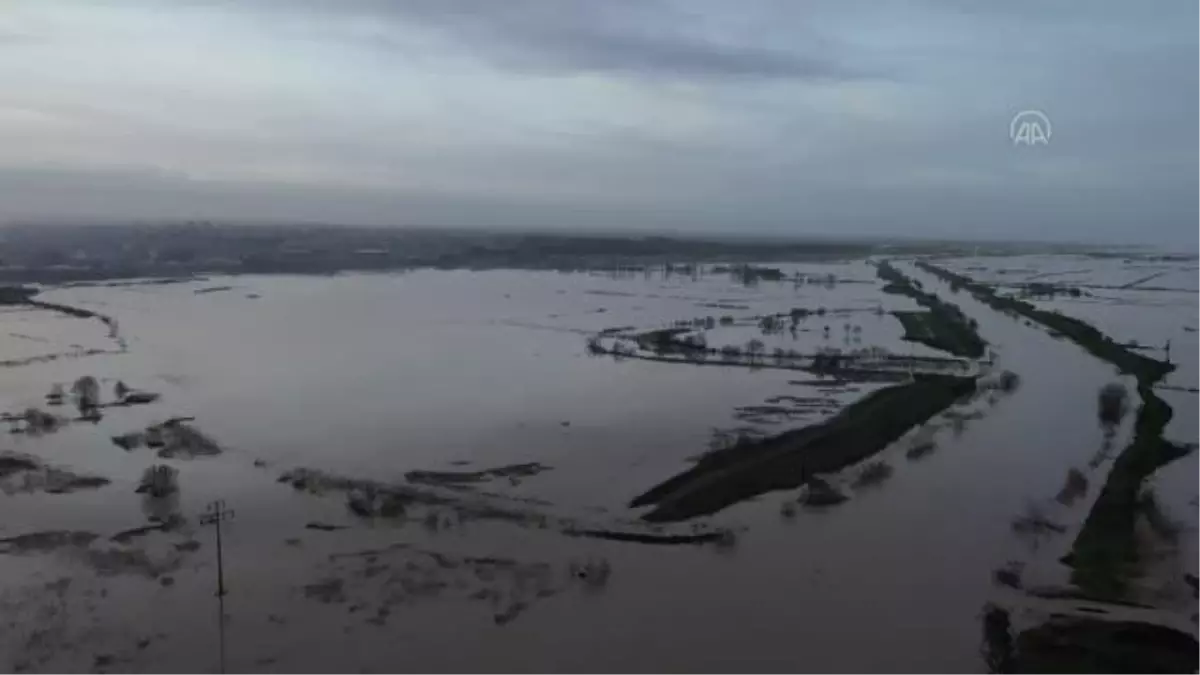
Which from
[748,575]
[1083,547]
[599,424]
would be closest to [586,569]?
[748,575]

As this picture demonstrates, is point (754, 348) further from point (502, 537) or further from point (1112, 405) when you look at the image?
point (502, 537)

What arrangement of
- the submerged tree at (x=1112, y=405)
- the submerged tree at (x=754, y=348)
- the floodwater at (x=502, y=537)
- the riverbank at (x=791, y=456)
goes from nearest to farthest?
1. the floodwater at (x=502, y=537)
2. the riverbank at (x=791, y=456)
3. the submerged tree at (x=1112, y=405)
4. the submerged tree at (x=754, y=348)

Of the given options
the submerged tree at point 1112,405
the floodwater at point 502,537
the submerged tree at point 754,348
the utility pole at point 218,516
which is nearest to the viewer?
the floodwater at point 502,537

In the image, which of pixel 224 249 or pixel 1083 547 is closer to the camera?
pixel 1083 547

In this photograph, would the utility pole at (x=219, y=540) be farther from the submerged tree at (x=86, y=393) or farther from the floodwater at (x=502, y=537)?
the submerged tree at (x=86, y=393)

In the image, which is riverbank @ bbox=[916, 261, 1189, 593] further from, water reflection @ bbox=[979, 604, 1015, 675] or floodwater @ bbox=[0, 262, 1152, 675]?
water reflection @ bbox=[979, 604, 1015, 675]

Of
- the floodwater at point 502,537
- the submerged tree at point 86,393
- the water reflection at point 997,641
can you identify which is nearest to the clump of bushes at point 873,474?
the floodwater at point 502,537

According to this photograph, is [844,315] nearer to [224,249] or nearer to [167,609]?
[167,609]

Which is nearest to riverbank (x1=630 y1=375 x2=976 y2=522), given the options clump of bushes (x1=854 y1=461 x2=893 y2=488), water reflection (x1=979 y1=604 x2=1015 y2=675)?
clump of bushes (x1=854 y1=461 x2=893 y2=488)

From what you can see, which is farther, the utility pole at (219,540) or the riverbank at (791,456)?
the riverbank at (791,456)
